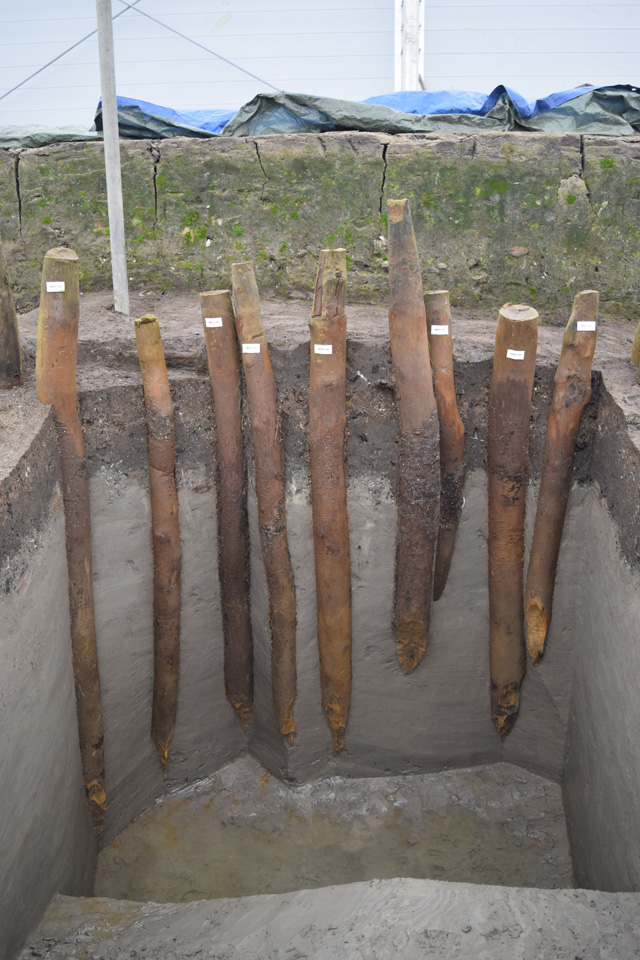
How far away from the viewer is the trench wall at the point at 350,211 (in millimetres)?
4562

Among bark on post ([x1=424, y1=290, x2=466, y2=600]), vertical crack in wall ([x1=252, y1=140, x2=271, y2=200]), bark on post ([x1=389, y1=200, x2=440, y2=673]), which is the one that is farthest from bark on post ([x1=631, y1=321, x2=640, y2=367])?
vertical crack in wall ([x1=252, y1=140, x2=271, y2=200])

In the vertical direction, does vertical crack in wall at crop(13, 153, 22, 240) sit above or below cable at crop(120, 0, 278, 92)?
below

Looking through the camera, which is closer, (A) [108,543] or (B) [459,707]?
(A) [108,543]

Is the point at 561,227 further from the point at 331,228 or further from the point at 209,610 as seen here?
the point at 209,610

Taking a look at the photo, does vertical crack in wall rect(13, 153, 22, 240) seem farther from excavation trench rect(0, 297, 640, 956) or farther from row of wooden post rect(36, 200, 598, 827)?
row of wooden post rect(36, 200, 598, 827)

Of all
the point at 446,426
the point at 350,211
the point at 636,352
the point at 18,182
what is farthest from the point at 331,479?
the point at 18,182

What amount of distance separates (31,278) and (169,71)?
3573 mm

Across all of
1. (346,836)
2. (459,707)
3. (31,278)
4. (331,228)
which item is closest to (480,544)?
(459,707)

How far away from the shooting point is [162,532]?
3.85 meters

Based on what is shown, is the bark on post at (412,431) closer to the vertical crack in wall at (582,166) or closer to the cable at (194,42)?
the vertical crack in wall at (582,166)

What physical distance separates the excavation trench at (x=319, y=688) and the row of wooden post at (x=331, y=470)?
10 cm

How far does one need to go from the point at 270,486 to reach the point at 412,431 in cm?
76

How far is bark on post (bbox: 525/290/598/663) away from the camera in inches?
137

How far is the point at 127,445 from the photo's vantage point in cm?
379
